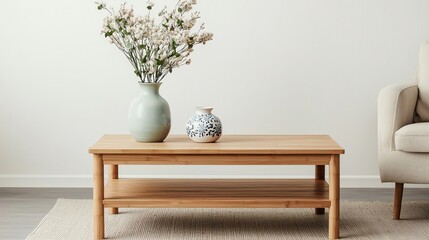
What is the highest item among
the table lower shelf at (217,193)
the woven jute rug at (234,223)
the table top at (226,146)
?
the table top at (226,146)

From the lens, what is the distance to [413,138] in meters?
3.97

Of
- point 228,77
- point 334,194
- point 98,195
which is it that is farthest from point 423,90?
point 98,195

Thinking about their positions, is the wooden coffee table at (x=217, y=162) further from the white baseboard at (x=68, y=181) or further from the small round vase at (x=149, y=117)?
the white baseboard at (x=68, y=181)

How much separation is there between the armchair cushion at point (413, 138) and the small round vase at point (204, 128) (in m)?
0.87

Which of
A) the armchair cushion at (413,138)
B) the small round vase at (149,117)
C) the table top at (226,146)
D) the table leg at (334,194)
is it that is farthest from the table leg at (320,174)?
the small round vase at (149,117)

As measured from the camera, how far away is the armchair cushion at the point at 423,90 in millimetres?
4402

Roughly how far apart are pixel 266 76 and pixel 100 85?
3.29ft

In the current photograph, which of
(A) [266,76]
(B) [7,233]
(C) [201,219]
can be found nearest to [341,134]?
(A) [266,76]

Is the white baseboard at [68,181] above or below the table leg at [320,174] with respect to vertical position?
below

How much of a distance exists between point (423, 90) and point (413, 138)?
0.55 m

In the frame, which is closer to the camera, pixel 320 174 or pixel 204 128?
pixel 204 128

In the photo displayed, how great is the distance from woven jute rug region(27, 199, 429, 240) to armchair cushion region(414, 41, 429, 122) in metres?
0.49

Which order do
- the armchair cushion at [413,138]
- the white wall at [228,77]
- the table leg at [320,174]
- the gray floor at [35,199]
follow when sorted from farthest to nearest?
1. the white wall at [228,77]
2. the table leg at [320,174]
3. the gray floor at [35,199]
4. the armchair cushion at [413,138]

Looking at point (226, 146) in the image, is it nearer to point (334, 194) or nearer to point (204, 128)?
point (204, 128)
